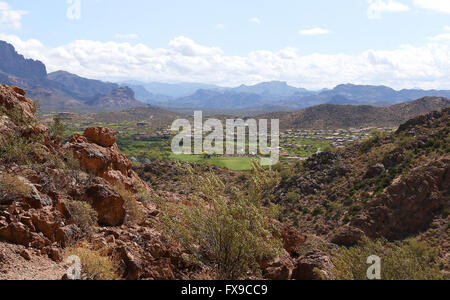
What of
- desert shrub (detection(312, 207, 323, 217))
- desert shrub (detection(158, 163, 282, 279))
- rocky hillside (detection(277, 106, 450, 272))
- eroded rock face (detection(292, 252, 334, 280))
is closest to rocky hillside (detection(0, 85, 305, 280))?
eroded rock face (detection(292, 252, 334, 280))

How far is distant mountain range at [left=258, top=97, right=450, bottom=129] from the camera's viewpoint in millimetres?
127875

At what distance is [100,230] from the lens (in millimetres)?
10430

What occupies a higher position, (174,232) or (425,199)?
(174,232)

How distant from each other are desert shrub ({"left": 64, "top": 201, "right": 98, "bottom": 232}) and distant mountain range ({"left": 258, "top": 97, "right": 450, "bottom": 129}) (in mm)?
126612

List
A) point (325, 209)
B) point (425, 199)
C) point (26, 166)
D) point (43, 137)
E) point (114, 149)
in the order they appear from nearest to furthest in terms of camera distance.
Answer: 1. point (26, 166)
2. point (43, 137)
3. point (114, 149)
4. point (425, 199)
5. point (325, 209)

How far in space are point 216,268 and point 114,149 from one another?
398 inches

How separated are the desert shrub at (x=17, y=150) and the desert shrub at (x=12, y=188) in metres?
2.07

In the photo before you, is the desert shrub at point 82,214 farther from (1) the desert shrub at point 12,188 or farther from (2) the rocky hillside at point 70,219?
(1) the desert shrub at point 12,188

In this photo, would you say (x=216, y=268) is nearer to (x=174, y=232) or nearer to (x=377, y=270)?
(x=174, y=232)

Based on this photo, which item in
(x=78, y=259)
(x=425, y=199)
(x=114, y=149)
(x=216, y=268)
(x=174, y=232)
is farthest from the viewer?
(x=425, y=199)

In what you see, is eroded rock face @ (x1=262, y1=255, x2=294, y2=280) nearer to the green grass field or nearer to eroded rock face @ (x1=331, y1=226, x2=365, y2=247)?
eroded rock face @ (x1=331, y1=226, x2=365, y2=247)

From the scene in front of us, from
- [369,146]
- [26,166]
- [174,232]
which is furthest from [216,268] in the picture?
[369,146]

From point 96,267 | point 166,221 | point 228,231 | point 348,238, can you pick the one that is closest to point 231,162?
point 348,238

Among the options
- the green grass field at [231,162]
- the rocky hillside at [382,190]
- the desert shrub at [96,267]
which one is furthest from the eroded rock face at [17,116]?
the green grass field at [231,162]
